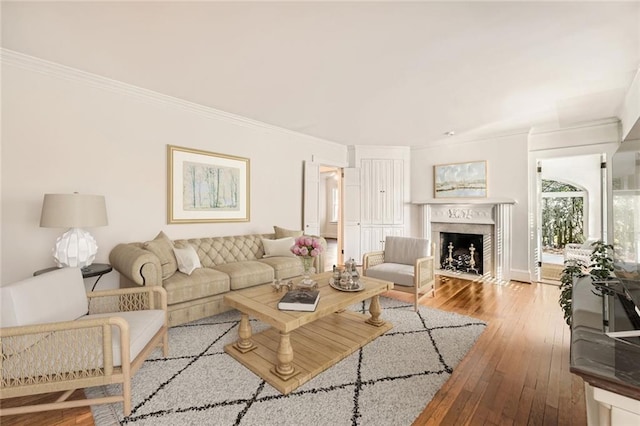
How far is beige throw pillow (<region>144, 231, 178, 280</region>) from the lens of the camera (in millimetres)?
3039

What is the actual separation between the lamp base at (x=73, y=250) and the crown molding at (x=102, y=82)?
1617mm

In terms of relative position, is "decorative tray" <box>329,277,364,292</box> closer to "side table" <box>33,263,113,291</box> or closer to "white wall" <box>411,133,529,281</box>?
"side table" <box>33,263,113,291</box>

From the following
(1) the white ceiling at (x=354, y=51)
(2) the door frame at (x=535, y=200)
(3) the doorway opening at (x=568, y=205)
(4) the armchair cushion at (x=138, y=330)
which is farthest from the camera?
(3) the doorway opening at (x=568, y=205)

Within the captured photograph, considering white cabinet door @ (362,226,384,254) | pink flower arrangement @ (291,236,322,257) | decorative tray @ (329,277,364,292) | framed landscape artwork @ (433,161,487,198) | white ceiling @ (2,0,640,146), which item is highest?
white ceiling @ (2,0,640,146)

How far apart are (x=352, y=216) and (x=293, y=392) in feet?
15.3

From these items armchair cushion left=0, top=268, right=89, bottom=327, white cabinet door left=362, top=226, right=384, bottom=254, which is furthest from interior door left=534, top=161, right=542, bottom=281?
armchair cushion left=0, top=268, right=89, bottom=327

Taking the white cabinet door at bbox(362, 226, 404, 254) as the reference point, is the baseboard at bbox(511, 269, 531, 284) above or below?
below

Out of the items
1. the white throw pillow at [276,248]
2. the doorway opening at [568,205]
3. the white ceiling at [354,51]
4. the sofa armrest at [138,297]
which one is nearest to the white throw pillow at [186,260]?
the sofa armrest at [138,297]

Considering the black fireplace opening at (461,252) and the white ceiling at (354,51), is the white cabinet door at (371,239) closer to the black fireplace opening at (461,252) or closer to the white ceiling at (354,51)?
the black fireplace opening at (461,252)

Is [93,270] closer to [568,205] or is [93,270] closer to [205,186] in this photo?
[205,186]

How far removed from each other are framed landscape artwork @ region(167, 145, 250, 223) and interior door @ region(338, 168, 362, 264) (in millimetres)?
2484

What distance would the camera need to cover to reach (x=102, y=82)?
3.20 meters

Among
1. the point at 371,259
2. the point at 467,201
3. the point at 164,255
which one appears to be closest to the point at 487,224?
the point at 467,201

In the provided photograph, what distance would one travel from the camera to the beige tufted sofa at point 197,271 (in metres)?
2.80
